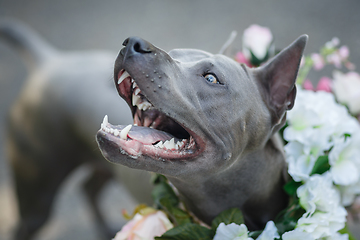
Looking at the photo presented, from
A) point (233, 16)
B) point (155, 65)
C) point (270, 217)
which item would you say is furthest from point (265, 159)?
point (233, 16)

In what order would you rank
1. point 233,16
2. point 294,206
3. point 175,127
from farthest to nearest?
1. point 233,16
2. point 294,206
3. point 175,127

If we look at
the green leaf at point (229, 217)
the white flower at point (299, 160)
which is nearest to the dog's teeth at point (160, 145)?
the green leaf at point (229, 217)

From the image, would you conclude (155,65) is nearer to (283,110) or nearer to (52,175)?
(283,110)

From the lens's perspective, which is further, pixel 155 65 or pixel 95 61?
pixel 95 61

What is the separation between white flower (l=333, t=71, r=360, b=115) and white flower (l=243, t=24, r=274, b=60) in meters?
0.32

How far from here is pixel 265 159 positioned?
118cm

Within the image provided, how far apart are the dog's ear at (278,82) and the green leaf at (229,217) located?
296 millimetres

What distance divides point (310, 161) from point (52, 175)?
52.6 inches

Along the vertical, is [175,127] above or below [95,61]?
below

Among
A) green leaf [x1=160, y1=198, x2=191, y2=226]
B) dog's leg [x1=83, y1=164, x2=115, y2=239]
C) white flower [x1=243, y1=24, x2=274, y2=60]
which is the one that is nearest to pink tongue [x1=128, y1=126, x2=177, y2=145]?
green leaf [x1=160, y1=198, x2=191, y2=226]

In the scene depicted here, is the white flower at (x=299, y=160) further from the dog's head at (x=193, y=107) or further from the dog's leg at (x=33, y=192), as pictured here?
the dog's leg at (x=33, y=192)

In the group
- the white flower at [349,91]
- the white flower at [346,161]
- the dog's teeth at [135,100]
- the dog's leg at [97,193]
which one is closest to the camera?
the dog's teeth at [135,100]

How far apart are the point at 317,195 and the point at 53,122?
4.37 ft

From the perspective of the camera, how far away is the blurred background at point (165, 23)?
3760 mm
